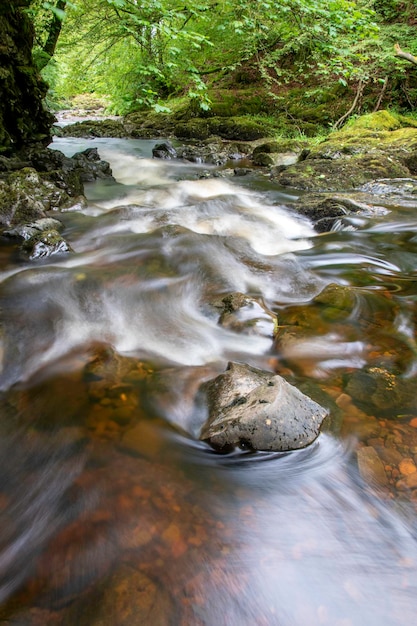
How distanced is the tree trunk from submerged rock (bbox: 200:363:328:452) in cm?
699

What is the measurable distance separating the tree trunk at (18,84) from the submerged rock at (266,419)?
6.99 meters

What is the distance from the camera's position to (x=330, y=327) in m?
3.23

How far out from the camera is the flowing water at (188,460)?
143 cm

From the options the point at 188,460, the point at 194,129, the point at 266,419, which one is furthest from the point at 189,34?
the point at 194,129

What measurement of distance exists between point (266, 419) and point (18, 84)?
307 inches

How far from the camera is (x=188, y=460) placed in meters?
2.05

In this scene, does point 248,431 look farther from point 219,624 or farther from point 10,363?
point 10,363

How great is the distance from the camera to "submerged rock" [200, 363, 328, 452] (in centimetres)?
204

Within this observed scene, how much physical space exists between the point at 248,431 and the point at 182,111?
57.1ft

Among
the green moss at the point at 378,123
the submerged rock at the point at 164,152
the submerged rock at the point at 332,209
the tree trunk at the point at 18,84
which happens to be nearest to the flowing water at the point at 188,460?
the submerged rock at the point at 332,209

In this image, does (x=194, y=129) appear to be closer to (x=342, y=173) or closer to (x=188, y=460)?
(x=342, y=173)

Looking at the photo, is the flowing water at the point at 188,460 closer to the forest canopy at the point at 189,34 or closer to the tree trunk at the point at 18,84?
the forest canopy at the point at 189,34

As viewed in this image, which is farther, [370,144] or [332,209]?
[370,144]

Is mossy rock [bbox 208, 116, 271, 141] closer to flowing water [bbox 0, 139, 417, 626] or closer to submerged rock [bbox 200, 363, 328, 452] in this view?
flowing water [bbox 0, 139, 417, 626]
